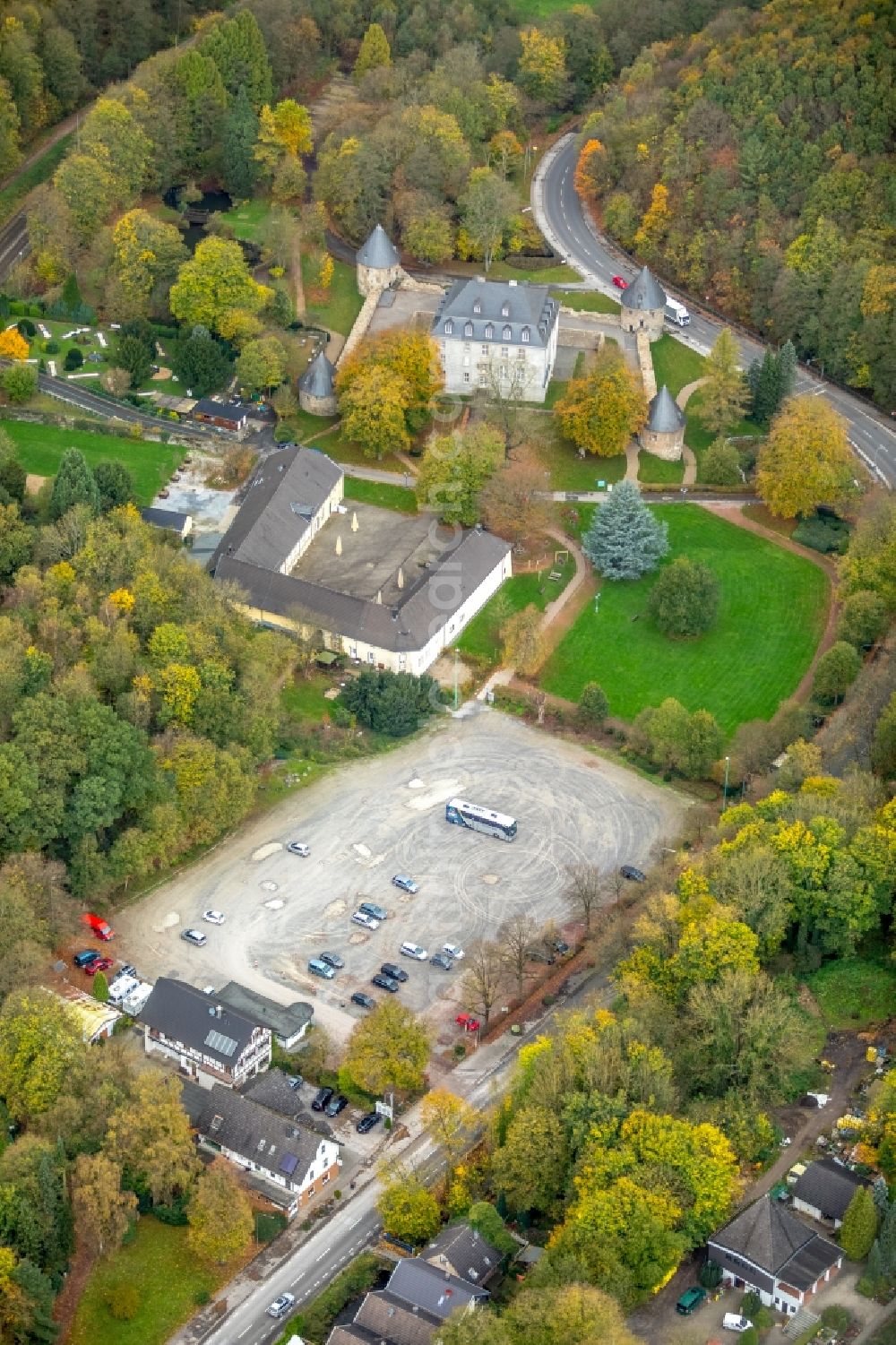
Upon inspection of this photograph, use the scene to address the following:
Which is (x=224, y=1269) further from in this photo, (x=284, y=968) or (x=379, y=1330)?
(x=284, y=968)

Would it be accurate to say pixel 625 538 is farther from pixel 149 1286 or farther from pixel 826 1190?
pixel 149 1286

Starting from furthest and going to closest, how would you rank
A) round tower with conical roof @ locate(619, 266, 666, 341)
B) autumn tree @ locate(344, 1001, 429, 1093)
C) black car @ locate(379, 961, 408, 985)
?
round tower with conical roof @ locate(619, 266, 666, 341), black car @ locate(379, 961, 408, 985), autumn tree @ locate(344, 1001, 429, 1093)

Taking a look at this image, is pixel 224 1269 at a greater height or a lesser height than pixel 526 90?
lesser

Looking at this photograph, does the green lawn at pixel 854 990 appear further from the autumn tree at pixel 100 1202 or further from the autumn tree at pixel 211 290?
the autumn tree at pixel 211 290

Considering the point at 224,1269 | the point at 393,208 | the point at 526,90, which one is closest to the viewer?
the point at 224,1269

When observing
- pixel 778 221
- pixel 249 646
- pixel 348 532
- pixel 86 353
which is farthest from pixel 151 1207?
pixel 778 221

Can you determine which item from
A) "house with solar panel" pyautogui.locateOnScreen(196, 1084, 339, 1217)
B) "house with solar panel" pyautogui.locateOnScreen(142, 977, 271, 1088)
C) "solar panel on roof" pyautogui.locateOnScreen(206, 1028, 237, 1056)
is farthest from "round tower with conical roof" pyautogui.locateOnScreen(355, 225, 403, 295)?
"house with solar panel" pyautogui.locateOnScreen(196, 1084, 339, 1217)

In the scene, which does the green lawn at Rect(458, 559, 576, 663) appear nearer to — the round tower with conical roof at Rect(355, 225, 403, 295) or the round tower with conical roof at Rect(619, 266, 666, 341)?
the round tower with conical roof at Rect(619, 266, 666, 341)
